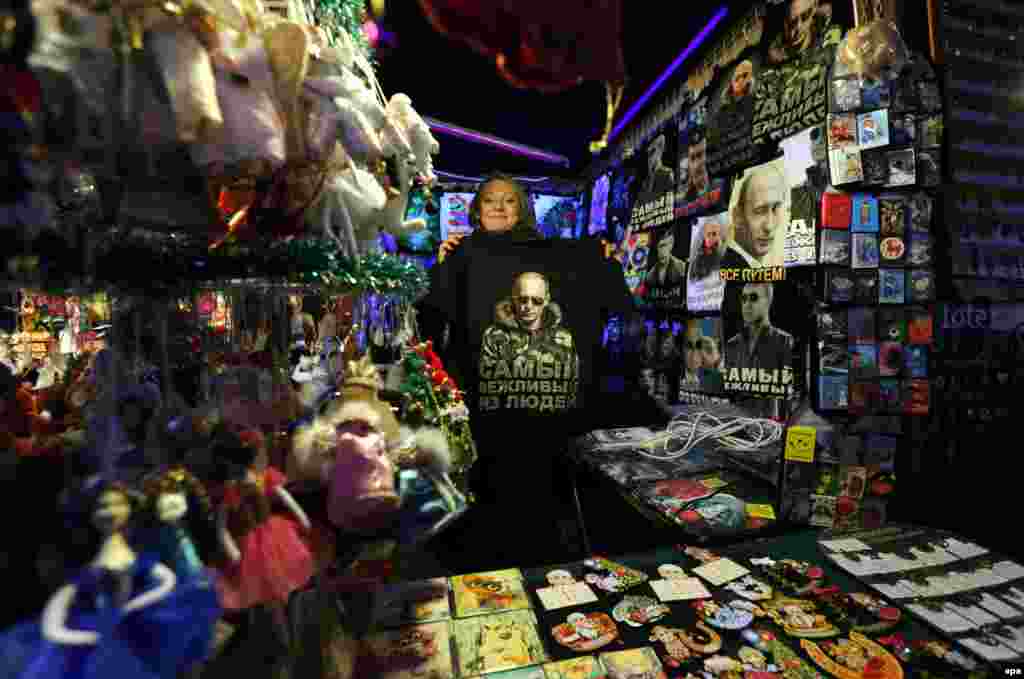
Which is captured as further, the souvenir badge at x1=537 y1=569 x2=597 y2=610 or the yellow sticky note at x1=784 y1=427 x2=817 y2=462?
the yellow sticky note at x1=784 y1=427 x2=817 y2=462

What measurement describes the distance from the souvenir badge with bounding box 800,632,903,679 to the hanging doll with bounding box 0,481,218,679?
3.21ft

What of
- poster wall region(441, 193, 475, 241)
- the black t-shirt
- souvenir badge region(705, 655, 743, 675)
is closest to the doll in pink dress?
souvenir badge region(705, 655, 743, 675)

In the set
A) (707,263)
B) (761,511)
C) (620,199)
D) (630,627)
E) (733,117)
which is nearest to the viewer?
(630,627)

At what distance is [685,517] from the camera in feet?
4.27

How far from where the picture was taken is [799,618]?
3.03 feet

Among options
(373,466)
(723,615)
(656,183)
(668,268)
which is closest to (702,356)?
(668,268)

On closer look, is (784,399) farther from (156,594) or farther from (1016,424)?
(156,594)

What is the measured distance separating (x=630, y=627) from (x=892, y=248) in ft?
5.09

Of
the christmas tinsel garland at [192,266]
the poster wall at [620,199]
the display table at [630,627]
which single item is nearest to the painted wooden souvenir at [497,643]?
the display table at [630,627]

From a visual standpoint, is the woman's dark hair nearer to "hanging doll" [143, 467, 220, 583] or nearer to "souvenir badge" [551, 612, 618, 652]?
"souvenir badge" [551, 612, 618, 652]

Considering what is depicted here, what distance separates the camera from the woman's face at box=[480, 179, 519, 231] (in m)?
1.87

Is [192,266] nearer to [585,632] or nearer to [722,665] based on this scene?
[585,632]

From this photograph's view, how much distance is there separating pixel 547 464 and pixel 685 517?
63 cm

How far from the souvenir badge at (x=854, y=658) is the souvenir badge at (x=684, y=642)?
17cm
